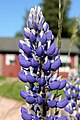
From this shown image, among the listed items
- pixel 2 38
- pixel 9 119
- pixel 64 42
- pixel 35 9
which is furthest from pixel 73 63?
pixel 35 9

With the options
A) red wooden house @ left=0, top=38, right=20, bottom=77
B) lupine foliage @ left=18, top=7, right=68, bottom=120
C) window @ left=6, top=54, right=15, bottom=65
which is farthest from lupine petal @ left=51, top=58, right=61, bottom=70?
window @ left=6, top=54, right=15, bottom=65

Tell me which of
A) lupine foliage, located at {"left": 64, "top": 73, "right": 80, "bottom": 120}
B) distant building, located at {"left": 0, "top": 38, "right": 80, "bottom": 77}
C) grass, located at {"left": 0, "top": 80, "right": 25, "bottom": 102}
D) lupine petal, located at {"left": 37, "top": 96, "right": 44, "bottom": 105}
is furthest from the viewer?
distant building, located at {"left": 0, "top": 38, "right": 80, "bottom": 77}

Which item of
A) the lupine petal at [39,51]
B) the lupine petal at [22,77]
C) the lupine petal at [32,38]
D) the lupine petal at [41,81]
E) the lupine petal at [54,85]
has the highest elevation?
the lupine petal at [32,38]

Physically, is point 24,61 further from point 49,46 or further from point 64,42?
point 64,42

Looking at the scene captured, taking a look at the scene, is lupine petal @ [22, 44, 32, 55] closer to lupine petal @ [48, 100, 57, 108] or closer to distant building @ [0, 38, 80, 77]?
lupine petal @ [48, 100, 57, 108]

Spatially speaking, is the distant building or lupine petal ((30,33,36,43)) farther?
the distant building

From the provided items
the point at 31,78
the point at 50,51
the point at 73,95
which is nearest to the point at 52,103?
the point at 31,78

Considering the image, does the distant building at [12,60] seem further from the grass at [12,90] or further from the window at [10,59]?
the grass at [12,90]

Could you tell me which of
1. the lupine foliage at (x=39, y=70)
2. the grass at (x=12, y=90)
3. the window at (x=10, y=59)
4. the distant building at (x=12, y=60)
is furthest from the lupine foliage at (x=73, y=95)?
the window at (x=10, y=59)

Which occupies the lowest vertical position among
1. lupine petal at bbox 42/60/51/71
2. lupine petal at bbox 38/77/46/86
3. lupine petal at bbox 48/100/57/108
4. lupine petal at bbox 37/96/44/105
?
lupine petal at bbox 48/100/57/108
